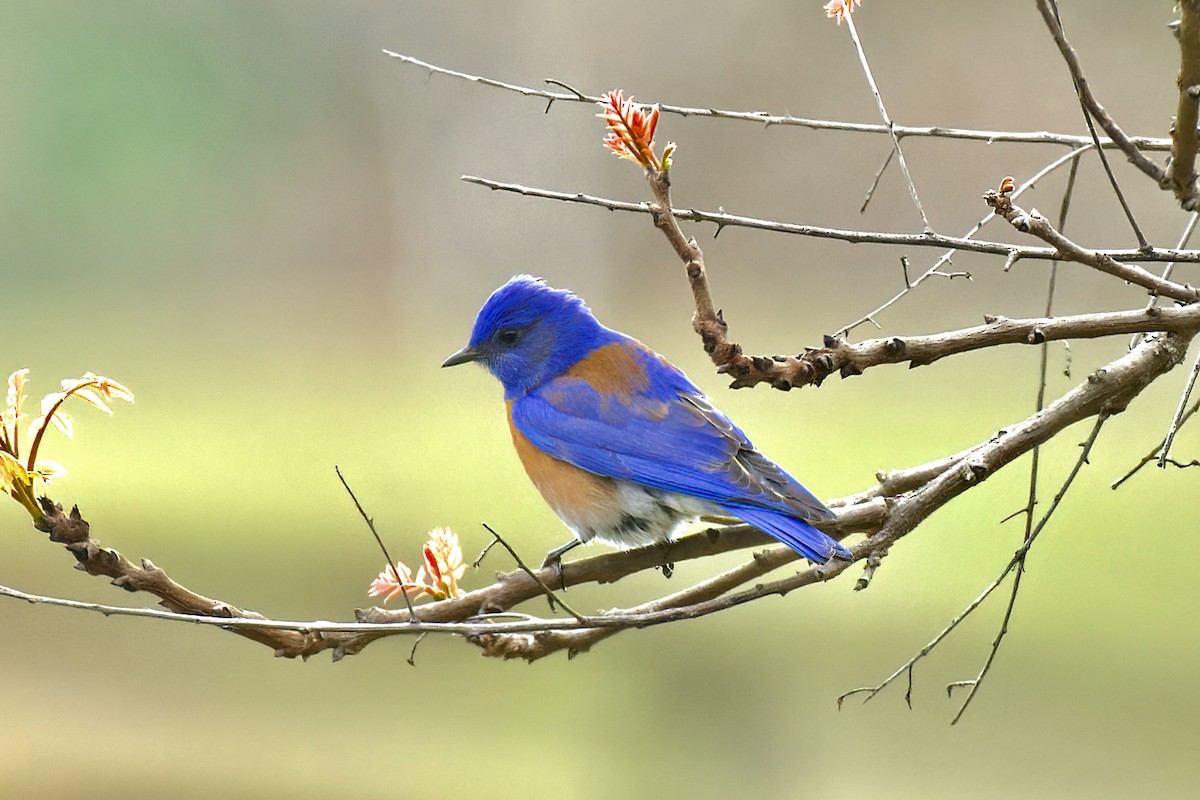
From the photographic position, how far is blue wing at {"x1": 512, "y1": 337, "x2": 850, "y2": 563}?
103 cm

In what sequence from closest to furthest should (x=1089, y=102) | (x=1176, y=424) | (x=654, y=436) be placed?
(x=1089, y=102)
(x=1176, y=424)
(x=654, y=436)

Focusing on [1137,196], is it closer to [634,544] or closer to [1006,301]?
[1006,301]

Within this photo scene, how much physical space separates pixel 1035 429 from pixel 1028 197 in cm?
240

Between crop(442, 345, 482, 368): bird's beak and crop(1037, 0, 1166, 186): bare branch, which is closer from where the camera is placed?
crop(1037, 0, 1166, 186): bare branch

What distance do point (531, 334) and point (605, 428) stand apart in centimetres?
14

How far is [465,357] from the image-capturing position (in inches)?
47.2

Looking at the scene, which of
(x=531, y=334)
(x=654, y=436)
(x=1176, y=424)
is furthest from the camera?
(x=531, y=334)

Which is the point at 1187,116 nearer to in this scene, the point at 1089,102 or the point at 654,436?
the point at 1089,102

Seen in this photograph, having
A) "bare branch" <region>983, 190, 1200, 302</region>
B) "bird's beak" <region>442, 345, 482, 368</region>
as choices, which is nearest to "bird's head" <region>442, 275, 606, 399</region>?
"bird's beak" <region>442, 345, 482, 368</region>

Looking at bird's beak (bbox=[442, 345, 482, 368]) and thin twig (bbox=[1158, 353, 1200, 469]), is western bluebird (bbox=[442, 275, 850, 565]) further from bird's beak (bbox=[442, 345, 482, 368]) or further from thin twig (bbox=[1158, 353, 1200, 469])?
thin twig (bbox=[1158, 353, 1200, 469])

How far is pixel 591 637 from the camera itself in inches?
33.3

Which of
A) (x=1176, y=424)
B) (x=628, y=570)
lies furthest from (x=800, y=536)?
(x=1176, y=424)

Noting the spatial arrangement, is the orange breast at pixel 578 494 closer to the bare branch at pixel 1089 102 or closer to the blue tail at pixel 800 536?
the blue tail at pixel 800 536

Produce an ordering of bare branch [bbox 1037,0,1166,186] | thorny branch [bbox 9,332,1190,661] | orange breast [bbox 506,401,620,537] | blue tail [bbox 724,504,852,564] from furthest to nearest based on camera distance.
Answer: orange breast [bbox 506,401,620,537], blue tail [bbox 724,504,852,564], thorny branch [bbox 9,332,1190,661], bare branch [bbox 1037,0,1166,186]
